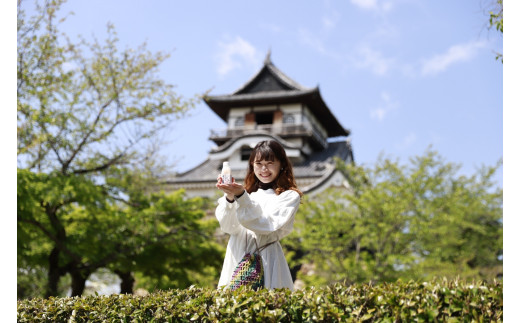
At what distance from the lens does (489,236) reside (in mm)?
16609

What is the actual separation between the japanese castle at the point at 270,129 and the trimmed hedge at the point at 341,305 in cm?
1702

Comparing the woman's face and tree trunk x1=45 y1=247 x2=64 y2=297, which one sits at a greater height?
the woman's face

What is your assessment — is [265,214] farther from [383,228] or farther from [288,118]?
[288,118]

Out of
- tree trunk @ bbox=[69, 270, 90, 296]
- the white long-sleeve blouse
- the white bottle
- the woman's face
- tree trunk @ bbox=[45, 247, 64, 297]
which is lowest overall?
tree trunk @ bbox=[69, 270, 90, 296]

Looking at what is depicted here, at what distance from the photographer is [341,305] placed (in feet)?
7.64

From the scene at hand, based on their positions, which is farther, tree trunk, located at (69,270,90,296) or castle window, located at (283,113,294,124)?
castle window, located at (283,113,294,124)

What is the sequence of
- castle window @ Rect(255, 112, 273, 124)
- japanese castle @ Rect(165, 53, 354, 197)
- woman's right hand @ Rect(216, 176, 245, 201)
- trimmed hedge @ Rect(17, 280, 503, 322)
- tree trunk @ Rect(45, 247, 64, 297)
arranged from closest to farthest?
1. trimmed hedge @ Rect(17, 280, 503, 322)
2. woman's right hand @ Rect(216, 176, 245, 201)
3. tree trunk @ Rect(45, 247, 64, 297)
4. japanese castle @ Rect(165, 53, 354, 197)
5. castle window @ Rect(255, 112, 273, 124)

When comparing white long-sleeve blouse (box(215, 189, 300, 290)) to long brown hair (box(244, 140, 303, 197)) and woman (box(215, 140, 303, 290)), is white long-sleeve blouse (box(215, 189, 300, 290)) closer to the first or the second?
woman (box(215, 140, 303, 290))

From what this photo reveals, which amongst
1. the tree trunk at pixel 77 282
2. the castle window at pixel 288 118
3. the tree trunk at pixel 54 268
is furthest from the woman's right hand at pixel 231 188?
the castle window at pixel 288 118

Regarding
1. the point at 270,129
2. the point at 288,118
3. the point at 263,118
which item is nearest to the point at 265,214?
the point at 270,129

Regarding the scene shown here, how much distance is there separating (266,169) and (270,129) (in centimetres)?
1982

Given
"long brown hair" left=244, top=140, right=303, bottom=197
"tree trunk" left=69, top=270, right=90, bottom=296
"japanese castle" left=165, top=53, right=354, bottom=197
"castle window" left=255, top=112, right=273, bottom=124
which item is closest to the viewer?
"long brown hair" left=244, top=140, right=303, bottom=197

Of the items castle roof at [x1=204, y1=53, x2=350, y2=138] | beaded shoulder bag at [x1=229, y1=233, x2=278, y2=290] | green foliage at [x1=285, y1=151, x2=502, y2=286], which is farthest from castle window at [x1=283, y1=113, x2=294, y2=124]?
beaded shoulder bag at [x1=229, y1=233, x2=278, y2=290]

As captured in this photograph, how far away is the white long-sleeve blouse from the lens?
2777 mm
